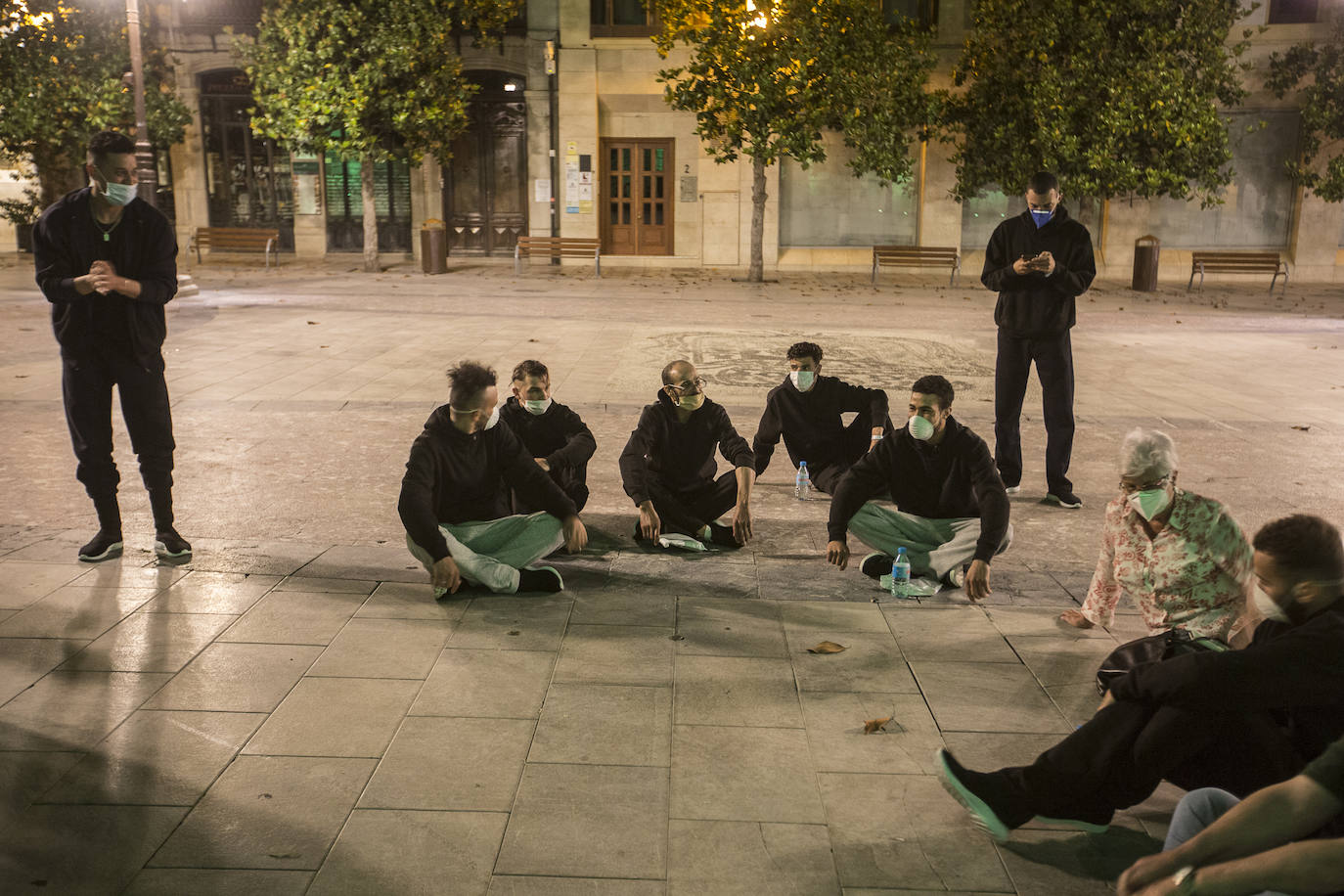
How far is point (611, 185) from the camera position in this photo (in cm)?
2573

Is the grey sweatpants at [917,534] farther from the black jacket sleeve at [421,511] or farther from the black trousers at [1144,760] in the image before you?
the black trousers at [1144,760]

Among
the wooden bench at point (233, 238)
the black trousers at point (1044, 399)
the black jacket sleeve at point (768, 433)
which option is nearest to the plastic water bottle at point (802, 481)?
the black jacket sleeve at point (768, 433)

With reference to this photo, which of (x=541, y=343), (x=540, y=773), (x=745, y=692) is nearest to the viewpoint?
(x=540, y=773)

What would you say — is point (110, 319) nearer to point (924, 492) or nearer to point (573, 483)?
point (573, 483)

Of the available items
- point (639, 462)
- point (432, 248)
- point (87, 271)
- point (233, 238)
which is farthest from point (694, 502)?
point (233, 238)

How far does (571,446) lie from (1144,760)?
12.2ft

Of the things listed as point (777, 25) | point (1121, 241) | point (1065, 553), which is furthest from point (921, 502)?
point (1121, 241)

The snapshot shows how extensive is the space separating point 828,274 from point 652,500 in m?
19.2

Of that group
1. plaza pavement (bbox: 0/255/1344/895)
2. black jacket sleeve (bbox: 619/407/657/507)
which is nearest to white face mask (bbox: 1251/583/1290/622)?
plaza pavement (bbox: 0/255/1344/895)

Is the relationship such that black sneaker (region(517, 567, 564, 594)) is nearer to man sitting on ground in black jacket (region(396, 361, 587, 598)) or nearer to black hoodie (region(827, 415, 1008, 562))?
man sitting on ground in black jacket (region(396, 361, 587, 598))

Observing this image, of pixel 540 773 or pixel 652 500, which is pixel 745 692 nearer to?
pixel 540 773

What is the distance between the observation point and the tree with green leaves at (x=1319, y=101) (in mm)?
22422

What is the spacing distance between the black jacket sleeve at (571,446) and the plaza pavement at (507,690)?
0.52 m

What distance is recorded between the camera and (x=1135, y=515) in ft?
14.7
